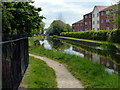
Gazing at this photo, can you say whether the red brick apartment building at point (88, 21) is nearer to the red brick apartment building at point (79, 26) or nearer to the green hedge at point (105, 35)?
the red brick apartment building at point (79, 26)

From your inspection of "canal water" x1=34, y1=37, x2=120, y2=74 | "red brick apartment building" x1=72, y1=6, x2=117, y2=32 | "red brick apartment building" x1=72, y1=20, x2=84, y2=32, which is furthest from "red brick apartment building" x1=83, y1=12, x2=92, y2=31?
"canal water" x1=34, y1=37, x2=120, y2=74

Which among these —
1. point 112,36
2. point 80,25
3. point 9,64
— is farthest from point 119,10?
point 80,25

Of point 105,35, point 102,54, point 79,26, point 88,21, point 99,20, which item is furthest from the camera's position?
point 79,26

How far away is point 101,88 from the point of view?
6262mm

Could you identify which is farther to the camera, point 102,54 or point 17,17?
point 102,54

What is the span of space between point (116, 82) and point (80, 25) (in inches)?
3049

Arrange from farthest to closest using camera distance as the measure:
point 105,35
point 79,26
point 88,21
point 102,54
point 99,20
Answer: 1. point 79,26
2. point 88,21
3. point 99,20
4. point 105,35
5. point 102,54

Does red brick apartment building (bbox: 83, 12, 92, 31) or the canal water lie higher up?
red brick apartment building (bbox: 83, 12, 92, 31)

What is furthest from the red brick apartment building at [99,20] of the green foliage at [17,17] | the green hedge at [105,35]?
the green foliage at [17,17]

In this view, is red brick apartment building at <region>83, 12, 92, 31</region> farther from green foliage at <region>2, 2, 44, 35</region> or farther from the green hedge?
green foliage at <region>2, 2, 44, 35</region>

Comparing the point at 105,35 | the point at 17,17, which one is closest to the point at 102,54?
the point at 17,17

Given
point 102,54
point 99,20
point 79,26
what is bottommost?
point 102,54

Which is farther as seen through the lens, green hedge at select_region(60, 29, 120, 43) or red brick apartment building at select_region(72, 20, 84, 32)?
red brick apartment building at select_region(72, 20, 84, 32)

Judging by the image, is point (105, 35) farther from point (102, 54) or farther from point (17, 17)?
point (17, 17)
